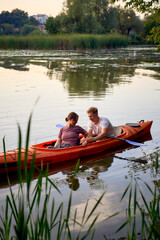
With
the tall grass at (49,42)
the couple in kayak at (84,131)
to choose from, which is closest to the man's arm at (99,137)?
the couple in kayak at (84,131)

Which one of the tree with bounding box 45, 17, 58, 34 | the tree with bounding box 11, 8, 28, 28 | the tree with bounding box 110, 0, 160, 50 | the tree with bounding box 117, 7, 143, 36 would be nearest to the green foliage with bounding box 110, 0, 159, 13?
the tree with bounding box 110, 0, 160, 50

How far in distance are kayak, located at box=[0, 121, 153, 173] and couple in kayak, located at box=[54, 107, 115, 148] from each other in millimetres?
114

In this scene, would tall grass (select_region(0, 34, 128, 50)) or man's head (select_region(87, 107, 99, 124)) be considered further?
tall grass (select_region(0, 34, 128, 50))

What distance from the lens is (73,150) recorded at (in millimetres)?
6426

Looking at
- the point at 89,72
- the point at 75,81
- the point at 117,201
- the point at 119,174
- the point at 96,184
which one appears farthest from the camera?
the point at 89,72

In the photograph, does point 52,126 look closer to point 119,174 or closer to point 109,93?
point 119,174

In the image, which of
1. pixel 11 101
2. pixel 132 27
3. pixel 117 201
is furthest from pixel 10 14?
pixel 117 201

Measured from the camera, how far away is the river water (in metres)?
4.81

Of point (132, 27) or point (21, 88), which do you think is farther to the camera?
Result: point (132, 27)

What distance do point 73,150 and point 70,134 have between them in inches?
12.0

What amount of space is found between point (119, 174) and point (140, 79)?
1177 centimetres

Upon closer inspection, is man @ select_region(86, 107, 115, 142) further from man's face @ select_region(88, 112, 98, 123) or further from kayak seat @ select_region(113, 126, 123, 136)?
kayak seat @ select_region(113, 126, 123, 136)

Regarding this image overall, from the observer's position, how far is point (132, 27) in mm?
75000

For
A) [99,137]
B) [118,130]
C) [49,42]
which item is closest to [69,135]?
[99,137]
